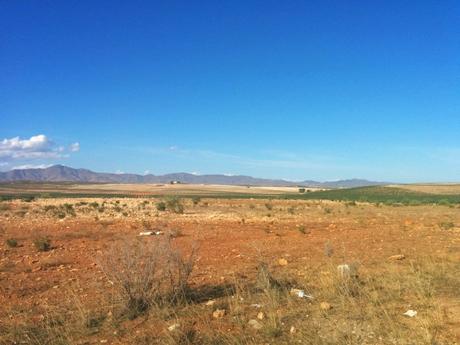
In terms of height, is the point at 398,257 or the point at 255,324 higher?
the point at 398,257

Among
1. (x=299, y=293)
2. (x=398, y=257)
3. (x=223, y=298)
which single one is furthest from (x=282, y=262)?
(x=223, y=298)

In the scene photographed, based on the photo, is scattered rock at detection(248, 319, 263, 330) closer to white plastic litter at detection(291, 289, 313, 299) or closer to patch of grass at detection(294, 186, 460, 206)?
white plastic litter at detection(291, 289, 313, 299)

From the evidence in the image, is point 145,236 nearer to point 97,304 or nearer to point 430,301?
point 97,304

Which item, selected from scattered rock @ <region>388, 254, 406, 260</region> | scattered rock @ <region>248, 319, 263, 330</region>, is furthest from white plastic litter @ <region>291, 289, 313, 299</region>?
scattered rock @ <region>388, 254, 406, 260</region>

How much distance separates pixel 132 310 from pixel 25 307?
7.44ft

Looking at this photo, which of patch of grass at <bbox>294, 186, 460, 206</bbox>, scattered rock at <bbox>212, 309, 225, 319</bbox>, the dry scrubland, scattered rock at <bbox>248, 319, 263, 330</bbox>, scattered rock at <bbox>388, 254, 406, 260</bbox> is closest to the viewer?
the dry scrubland

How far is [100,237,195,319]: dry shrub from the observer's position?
7.98 metres

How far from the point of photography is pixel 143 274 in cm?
816

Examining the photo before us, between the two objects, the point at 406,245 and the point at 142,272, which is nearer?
the point at 142,272

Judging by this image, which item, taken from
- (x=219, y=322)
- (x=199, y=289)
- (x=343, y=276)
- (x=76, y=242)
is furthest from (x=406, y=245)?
(x=76, y=242)

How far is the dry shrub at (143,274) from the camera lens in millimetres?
7984

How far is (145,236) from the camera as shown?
59.9ft

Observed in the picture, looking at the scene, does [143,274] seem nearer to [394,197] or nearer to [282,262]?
[282,262]

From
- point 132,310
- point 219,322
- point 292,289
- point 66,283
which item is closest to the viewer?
point 219,322
